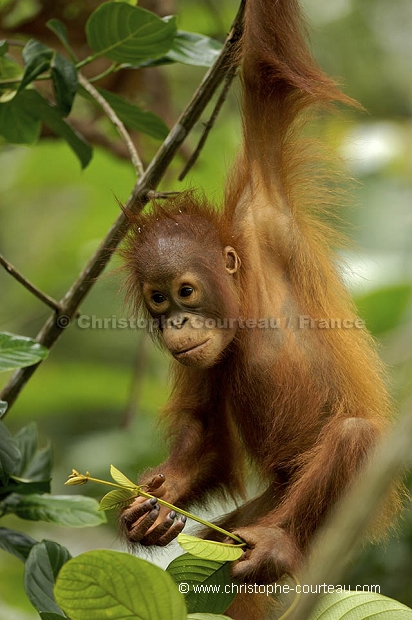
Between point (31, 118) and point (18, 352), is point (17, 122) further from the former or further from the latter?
point (18, 352)

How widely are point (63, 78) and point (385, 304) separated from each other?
2.26 m

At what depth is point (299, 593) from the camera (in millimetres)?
2262

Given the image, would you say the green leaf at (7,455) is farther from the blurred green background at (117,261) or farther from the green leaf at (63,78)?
the green leaf at (63,78)

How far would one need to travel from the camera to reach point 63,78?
9.07 ft

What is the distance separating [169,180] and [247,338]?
218 cm

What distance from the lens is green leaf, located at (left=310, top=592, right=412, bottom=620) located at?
7.02 feet

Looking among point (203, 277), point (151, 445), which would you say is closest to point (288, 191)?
point (203, 277)

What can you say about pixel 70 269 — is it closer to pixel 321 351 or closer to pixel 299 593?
pixel 321 351

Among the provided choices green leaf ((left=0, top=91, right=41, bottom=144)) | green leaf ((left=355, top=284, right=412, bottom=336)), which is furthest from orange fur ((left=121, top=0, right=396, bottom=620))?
green leaf ((left=355, top=284, right=412, bottom=336))

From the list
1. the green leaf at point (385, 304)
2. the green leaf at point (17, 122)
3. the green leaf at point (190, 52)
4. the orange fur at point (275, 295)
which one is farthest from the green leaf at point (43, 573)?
the green leaf at point (385, 304)

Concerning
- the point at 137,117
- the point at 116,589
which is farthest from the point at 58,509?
the point at 137,117

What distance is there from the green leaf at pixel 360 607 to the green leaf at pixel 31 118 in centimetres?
187

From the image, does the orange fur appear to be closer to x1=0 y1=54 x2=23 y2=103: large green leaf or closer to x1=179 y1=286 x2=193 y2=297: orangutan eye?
x1=179 y1=286 x2=193 y2=297: orangutan eye

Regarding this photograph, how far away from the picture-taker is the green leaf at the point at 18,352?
2191 millimetres
